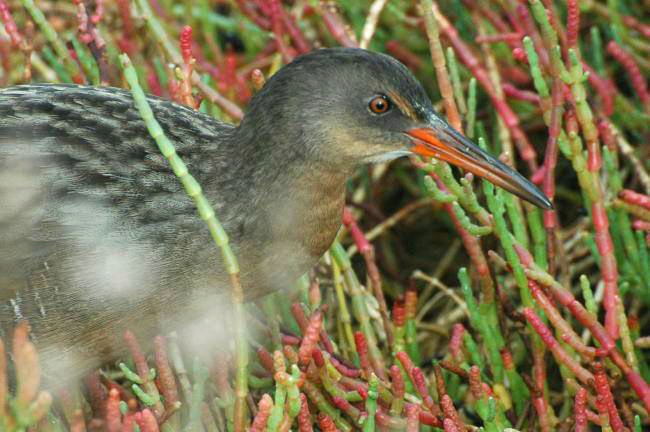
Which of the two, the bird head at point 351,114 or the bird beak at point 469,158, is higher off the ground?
the bird head at point 351,114

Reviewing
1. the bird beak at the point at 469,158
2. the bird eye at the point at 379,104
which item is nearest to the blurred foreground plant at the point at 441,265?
the bird beak at the point at 469,158

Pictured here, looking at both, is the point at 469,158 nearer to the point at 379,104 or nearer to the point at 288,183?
the point at 379,104

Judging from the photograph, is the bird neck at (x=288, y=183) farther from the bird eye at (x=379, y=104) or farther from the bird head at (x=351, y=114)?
the bird eye at (x=379, y=104)

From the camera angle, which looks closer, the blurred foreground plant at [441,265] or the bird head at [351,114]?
the blurred foreground plant at [441,265]

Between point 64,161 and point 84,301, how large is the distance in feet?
Result: 0.96

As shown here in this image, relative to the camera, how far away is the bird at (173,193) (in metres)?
2.21

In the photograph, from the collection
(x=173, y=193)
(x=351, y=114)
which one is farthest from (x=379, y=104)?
(x=173, y=193)

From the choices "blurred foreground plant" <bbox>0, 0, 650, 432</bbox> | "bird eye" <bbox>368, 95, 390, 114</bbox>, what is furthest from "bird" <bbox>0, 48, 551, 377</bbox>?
"blurred foreground plant" <bbox>0, 0, 650, 432</bbox>

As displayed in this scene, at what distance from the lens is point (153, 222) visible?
2234 millimetres

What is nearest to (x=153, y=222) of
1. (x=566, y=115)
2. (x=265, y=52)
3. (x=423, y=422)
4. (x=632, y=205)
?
(x=423, y=422)

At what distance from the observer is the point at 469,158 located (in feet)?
7.52

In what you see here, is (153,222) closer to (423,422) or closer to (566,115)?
(423,422)

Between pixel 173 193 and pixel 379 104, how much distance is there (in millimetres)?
461

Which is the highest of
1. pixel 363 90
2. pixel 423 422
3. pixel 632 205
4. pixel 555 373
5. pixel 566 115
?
pixel 363 90
